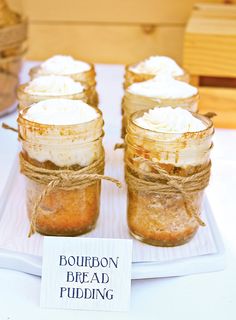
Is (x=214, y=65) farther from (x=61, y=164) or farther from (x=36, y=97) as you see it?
(x=61, y=164)

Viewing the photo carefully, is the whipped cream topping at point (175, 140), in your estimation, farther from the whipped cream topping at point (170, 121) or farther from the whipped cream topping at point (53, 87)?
the whipped cream topping at point (53, 87)

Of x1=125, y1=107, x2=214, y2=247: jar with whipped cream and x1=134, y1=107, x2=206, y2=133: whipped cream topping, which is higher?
x1=134, y1=107, x2=206, y2=133: whipped cream topping

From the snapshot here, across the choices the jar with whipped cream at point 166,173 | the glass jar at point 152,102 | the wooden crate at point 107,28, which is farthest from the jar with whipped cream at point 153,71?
the wooden crate at point 107,28

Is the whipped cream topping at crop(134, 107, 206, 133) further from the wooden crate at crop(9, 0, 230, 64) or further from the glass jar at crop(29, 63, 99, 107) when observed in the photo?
the wooden crate at crop(9, 0, 230, 64)

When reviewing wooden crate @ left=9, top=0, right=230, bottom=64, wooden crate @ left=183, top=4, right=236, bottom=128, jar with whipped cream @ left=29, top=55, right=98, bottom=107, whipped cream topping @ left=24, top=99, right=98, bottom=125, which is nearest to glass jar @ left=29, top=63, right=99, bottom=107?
jar with whipped cream @ left=29, top=55, right=98, bottom=107

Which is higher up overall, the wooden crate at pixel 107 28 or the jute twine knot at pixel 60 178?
the jute twine knot at pixel 60 178

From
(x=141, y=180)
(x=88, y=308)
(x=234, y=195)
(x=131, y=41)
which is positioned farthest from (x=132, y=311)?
(x=131, y=41)

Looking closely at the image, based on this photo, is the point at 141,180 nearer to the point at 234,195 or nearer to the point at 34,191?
the point at 34,191
